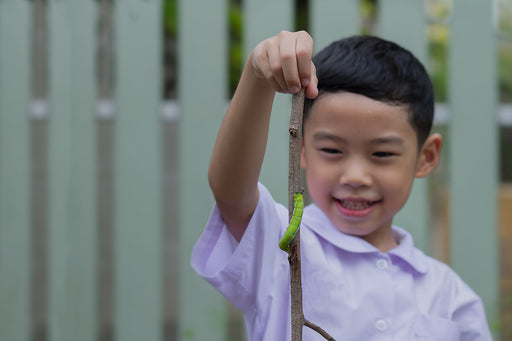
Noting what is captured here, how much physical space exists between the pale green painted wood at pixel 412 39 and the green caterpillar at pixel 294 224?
4.26 ft

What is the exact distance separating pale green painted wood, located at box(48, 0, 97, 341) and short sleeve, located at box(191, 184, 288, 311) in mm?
1199

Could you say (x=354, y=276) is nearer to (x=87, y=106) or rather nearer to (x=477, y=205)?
(x=477, y=205)

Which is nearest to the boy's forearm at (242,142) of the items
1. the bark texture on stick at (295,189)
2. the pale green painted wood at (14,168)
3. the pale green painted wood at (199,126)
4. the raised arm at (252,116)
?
the raised arm at (252,116)

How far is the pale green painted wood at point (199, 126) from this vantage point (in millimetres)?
1897

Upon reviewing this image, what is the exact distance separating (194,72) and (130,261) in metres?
0.65

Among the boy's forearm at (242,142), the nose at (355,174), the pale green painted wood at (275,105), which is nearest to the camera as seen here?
the boy's forearm at (242,142)

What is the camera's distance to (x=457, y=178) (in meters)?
1.86

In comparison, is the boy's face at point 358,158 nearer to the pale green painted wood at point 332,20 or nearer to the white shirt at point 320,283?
the white shirt at point 320,283

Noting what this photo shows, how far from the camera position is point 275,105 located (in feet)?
6.01

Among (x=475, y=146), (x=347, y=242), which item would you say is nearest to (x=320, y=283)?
(x=347, y=242)

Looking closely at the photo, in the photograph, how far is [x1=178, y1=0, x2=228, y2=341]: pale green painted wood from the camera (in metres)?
1.90

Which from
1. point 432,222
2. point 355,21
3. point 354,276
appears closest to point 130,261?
point 355,21

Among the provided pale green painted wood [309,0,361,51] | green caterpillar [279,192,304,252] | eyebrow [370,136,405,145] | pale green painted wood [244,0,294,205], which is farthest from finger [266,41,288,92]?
pale green painted wood [309,0,361,51]

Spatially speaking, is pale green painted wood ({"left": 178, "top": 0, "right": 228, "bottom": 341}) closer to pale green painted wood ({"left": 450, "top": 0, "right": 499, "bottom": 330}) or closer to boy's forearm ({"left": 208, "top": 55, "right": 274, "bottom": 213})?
pale green painted wood ({"left": 450, "top": 0, "right": 499, "bottom": 330})
